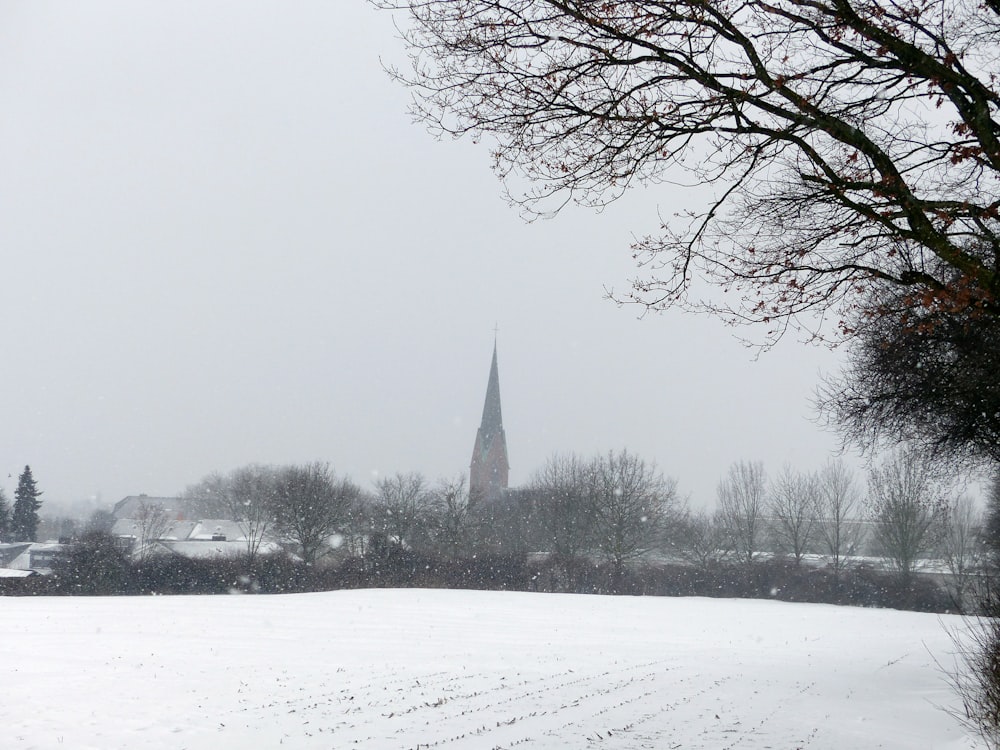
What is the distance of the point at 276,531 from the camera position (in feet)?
177

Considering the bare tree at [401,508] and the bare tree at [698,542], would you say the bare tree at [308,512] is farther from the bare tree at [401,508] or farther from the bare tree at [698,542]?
the bare tree at [698,542]

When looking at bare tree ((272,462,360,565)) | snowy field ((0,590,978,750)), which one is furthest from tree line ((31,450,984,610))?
snowy field ((0,590,978,750))

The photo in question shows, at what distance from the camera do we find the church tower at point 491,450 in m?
104

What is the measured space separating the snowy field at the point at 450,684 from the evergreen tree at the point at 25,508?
209ft

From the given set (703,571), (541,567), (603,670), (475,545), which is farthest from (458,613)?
(475,545)

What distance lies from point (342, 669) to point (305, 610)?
13707mm

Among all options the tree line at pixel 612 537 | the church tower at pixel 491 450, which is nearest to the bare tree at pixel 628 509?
the tree line at pixel 612 537

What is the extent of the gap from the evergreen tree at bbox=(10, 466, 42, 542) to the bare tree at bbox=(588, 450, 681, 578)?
5553cm

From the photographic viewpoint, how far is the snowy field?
27.0ft

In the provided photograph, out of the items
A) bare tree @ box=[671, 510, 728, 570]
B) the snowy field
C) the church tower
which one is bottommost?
the snowy field

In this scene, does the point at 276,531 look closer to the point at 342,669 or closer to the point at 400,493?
the point at 400,493

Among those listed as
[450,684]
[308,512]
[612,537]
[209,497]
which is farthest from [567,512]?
[209,497]

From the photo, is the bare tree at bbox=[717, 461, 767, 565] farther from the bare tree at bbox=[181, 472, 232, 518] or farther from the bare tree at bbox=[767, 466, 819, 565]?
the bare tree at bbox=[181, 472, 232, 518]

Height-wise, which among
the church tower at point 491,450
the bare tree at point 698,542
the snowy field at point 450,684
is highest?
the church tower at point 491,450
